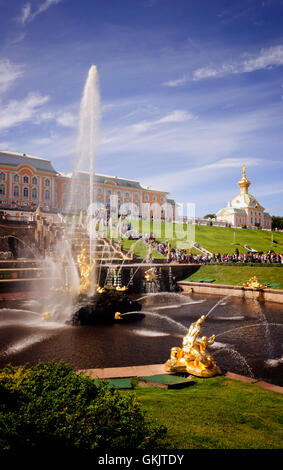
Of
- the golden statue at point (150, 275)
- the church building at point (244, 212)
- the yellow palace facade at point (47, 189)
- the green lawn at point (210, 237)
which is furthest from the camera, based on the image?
the church building at point (244, 212)

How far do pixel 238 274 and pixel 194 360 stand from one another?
21114 millimetres

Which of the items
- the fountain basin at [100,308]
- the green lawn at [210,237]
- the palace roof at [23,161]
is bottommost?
the fountain basin at [100,308]

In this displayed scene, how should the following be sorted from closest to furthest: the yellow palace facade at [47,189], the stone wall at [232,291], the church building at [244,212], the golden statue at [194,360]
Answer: the golden statue at [194,360], the stone wall at [232,291], the yellow palace facade at [47,189], the church building at [244,212]

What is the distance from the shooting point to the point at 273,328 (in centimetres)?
1336

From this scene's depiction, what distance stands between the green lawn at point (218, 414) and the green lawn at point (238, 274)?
1798 cm

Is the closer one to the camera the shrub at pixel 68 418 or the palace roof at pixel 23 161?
the shrub at pixel 68 418

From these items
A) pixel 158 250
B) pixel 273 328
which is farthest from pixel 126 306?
pixel 158 250

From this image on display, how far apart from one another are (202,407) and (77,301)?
1063 cm

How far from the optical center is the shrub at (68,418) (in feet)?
10.5

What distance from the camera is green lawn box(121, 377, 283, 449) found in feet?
13.2

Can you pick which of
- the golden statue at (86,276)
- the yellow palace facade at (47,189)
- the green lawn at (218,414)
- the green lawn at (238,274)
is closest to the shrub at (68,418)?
the green lawn at (218,414)

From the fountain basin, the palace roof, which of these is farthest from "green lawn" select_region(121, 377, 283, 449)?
the palace roof

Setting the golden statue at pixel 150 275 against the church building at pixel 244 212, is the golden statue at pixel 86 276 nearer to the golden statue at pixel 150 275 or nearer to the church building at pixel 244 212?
the golden statue at pixel 150 275
